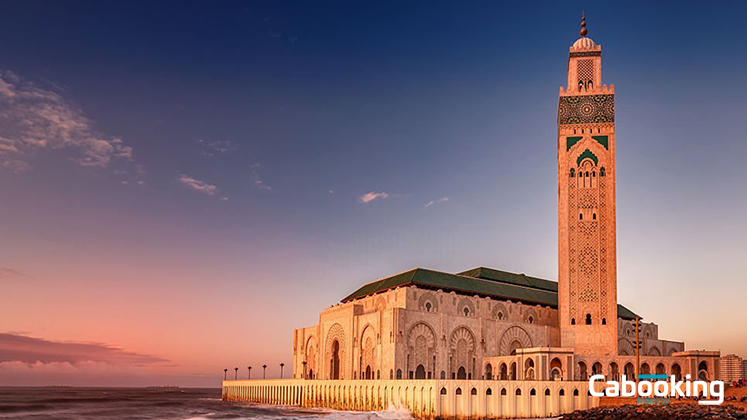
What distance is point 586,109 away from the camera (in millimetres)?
74750

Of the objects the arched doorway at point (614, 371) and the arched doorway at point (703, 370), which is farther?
the arched doorway at point (614, 371)

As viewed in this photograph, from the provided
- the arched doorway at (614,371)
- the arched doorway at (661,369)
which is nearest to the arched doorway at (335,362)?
the arched doorway at (614,371)

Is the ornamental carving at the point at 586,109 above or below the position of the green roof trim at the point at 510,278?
above

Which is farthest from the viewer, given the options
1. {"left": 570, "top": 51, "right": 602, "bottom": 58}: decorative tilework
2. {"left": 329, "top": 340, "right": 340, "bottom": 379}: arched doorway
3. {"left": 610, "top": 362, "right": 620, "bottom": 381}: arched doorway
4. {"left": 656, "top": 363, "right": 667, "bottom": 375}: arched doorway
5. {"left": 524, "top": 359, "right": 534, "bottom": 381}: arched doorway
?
{"left": 329, "top": 340, "right": 340, "bottom": 379}: arched doorway

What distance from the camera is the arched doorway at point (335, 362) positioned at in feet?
257

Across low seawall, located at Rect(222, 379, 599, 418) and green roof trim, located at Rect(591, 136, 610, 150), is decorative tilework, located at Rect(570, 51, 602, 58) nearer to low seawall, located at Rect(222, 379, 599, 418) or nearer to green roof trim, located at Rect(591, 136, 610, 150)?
green roof trim, located at Rect(591, 136, 610, 150)

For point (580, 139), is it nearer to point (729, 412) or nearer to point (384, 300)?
point (384, 300)

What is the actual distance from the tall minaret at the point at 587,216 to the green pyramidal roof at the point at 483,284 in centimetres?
943

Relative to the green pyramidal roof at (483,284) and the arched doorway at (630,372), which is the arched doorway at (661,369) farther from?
the green pyramidal roof at (483,284)

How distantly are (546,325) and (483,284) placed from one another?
30.2ft

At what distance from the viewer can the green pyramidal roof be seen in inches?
2933

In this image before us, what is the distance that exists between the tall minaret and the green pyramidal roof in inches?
371

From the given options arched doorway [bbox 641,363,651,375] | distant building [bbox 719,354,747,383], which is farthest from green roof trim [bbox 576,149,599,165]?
distant building [bbox 719,354,747,383]

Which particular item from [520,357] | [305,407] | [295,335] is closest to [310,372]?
[295,335]
